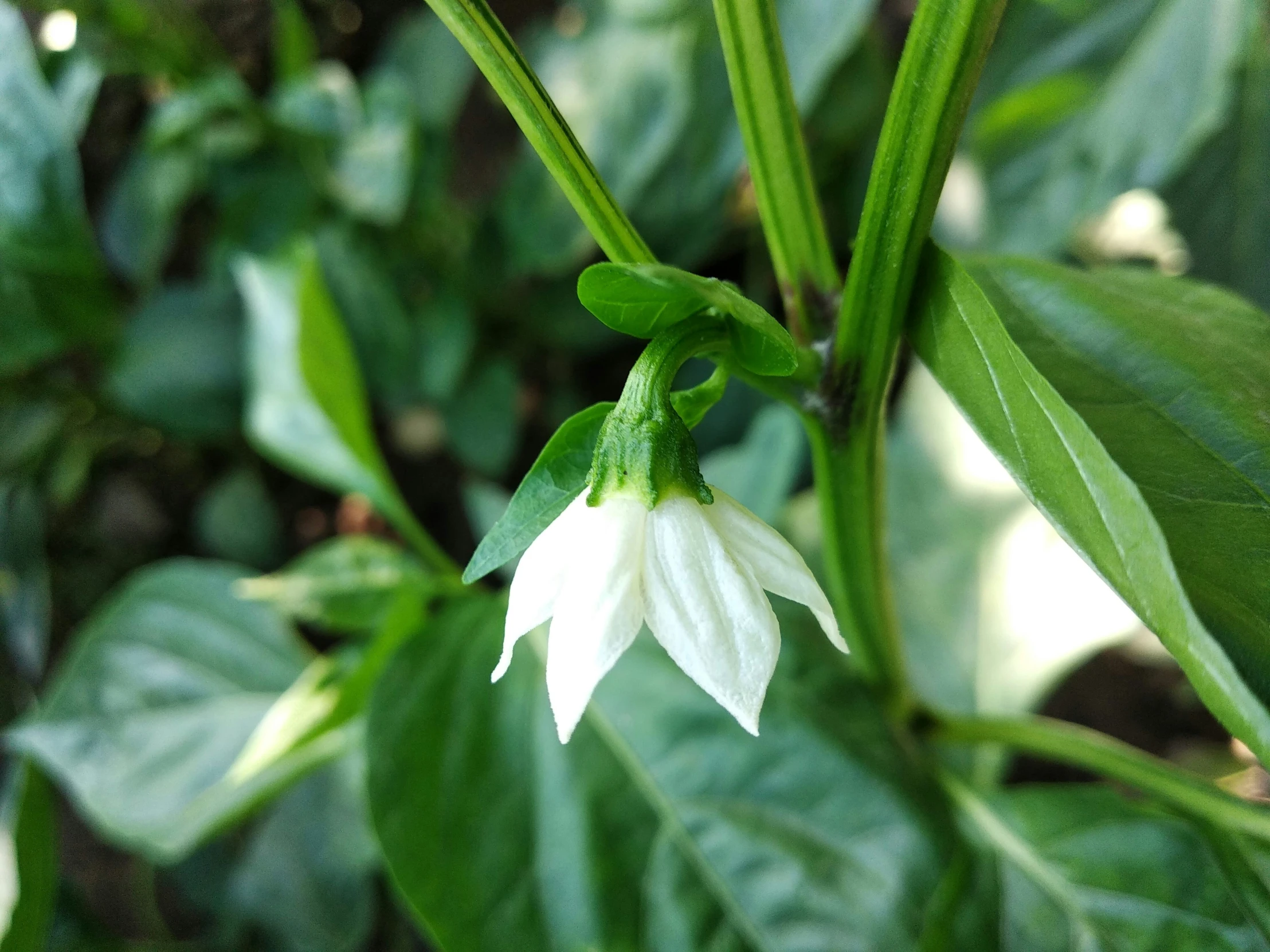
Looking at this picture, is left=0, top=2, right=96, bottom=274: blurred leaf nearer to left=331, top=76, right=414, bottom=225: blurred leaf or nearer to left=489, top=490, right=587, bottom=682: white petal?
left=331, top=76, right=414, bottom=225: blurred leaf

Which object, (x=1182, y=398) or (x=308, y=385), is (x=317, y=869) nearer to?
(x=308, y=385)

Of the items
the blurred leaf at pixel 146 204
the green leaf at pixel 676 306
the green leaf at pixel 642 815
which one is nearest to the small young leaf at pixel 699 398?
the green leaf at pixel 676 306

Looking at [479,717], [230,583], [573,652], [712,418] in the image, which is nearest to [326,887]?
[230,583]

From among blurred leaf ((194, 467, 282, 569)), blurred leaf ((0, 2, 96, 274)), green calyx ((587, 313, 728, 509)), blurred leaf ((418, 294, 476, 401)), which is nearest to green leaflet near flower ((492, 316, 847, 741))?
green calyx ((587, 313, 728, 509))

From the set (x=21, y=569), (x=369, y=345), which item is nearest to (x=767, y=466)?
(x=369, y=345)

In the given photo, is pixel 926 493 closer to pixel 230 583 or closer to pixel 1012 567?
pixel 1012 567

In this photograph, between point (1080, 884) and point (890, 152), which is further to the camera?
point (1080, 884)
